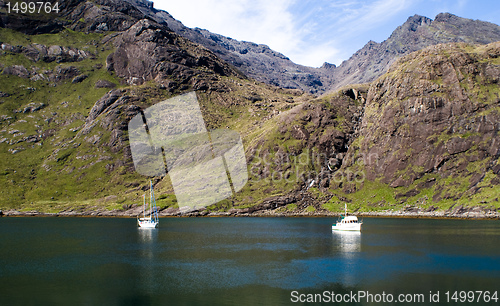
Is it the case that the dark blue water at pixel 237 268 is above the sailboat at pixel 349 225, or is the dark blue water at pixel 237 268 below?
above

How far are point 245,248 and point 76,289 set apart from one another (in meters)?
50.0

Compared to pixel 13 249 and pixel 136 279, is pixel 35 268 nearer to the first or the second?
pixel 136 279

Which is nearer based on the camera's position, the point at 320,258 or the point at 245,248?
the point at 320,258

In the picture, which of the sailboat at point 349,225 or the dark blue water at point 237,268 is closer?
the dark blue water at point 237,268

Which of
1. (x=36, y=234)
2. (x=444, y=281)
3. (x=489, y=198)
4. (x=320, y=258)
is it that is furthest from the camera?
(x=489, y=198)

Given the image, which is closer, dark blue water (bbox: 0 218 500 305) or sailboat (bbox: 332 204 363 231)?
dark blue water (bbox: 0 218 500 305)

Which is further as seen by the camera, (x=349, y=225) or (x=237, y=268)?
(x=349, y=225)

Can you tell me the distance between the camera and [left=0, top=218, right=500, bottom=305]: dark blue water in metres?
56.5

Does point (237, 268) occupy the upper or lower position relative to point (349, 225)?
upper

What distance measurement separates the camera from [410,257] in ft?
281

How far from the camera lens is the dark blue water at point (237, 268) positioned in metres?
56.5

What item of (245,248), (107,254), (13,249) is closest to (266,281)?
(245,248)

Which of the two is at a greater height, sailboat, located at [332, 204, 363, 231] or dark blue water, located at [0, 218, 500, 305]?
dark blue water, located at [0, 218, 500, 305]

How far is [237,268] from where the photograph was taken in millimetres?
75125
